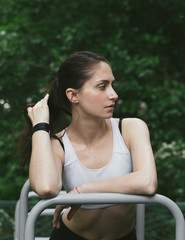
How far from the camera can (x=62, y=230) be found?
6.68ft

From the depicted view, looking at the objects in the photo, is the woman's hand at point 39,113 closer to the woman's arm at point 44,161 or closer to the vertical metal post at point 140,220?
the woman's arm at point 44,161

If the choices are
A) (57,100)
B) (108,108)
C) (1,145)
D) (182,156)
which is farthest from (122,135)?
(1,145)

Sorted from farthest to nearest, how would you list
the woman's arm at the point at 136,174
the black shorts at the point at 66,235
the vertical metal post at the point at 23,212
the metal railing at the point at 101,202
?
the vertical metal post at the point at 23,212 → the black shorts at the point at 66,235 → the woman's arm at the point at 136,174 → the metal railing at the point at 101,202

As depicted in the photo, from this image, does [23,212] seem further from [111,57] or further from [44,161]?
[111,57]

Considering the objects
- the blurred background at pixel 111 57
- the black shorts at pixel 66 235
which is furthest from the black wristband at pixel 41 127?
the blurred background at pixel 111 57

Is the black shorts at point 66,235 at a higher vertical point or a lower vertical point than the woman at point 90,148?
lower

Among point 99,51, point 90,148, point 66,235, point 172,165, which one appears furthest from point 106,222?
point 99,51

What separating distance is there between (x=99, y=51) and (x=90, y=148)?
8.70 feet

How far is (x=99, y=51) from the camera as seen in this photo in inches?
179

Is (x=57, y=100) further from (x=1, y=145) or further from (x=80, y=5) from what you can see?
(x=80, y=5)

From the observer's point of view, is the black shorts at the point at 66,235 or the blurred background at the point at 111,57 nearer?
the black shorts at the point at 66,235

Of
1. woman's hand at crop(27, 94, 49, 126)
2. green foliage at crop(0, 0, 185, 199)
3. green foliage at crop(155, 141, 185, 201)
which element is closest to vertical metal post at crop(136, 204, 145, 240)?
woman's hand at crop(27, 94, 49, 126)

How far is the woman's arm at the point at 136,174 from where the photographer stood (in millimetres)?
1628

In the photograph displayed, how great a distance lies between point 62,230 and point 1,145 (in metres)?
2.69
